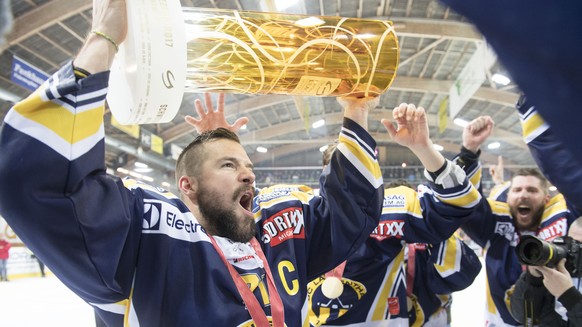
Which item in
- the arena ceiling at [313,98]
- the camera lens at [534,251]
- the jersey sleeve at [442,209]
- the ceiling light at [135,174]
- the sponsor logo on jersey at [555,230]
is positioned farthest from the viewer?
the ceiling light at [135,174]

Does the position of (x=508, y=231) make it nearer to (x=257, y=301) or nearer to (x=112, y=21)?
(x=257, y=301)

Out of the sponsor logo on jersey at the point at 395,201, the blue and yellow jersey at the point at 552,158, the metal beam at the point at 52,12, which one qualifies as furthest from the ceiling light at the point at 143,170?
the blue and yellow jersey at the point at 552,158

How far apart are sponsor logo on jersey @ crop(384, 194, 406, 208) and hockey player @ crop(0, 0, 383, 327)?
0.66m

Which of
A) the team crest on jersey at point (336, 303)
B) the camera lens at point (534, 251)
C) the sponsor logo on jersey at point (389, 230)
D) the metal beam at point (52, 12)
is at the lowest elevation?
the team crest on jersey at point (336, 303)

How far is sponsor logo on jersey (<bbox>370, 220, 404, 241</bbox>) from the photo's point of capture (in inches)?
77.4

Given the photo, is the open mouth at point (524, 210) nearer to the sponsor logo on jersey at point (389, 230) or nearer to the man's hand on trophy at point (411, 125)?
the sponsor logo on jersey at point (389, 230)

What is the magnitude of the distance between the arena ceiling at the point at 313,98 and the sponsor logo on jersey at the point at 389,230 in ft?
2.28

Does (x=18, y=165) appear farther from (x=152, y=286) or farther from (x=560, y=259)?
(x=560, y=259)

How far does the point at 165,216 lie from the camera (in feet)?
3.51

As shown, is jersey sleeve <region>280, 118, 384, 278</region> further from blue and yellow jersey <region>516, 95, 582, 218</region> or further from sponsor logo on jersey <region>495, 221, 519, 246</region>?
sponsor logo on jersey <region>495, 221, 519, 246</region>

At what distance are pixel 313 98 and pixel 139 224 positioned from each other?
40.1ft

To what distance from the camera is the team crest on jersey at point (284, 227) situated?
131cm

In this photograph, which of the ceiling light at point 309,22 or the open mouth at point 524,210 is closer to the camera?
the ceiling light at point 309,22

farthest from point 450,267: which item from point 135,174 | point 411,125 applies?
point 135,174
